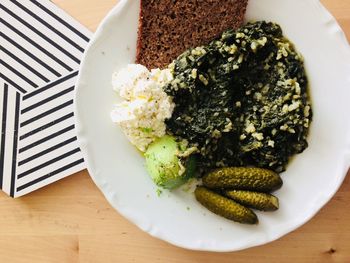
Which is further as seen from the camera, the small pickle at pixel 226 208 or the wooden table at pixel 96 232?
the wooden table at pixel 96 232

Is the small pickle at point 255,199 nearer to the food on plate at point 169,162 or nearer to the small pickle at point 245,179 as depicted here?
the small pickle at point 245,179

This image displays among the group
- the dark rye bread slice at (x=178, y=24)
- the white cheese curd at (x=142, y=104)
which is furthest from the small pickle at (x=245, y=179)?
the dark rye bread slice at (x=178, y=24)

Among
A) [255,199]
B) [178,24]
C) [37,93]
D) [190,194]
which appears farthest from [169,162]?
[37,93]

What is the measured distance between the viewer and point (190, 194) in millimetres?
1813

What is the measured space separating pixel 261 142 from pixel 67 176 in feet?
2.62

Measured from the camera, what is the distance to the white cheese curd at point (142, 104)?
167cm

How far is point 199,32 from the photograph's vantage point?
5.78ft

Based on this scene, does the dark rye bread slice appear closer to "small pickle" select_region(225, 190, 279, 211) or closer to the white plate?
the white plate

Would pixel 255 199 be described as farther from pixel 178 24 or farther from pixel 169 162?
pixel 178 24

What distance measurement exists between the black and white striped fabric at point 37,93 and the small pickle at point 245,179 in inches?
22.7

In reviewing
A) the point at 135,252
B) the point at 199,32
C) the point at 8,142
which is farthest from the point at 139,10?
the point at 135,252

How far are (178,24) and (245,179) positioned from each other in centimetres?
59

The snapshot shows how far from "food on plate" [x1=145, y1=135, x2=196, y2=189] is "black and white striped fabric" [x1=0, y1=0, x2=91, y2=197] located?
372mm

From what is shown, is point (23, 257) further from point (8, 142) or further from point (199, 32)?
point (199, 32)
